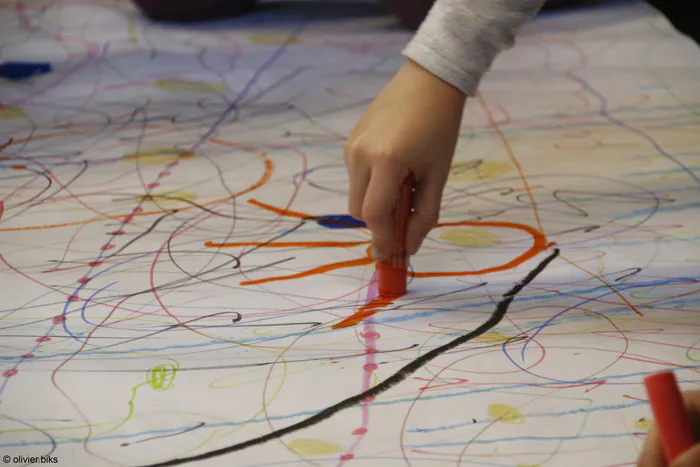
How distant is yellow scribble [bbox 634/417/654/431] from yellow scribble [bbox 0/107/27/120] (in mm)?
681

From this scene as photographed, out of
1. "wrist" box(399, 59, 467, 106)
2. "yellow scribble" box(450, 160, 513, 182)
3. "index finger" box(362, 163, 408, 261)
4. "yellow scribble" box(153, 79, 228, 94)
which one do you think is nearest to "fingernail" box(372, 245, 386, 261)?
"index finger" box(362, 163, 408, 261)

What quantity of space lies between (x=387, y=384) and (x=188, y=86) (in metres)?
0.56

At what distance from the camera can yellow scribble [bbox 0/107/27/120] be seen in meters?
0.78

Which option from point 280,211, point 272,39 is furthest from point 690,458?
point 272,39

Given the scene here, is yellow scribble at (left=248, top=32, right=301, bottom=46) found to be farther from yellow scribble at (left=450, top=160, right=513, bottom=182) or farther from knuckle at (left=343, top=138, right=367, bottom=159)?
knuckle at (left=343, top=138, right=367, bottom=159)

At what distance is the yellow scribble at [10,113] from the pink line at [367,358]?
0.48 metres

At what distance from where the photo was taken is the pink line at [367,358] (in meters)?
0.37

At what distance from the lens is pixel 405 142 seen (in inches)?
16.4

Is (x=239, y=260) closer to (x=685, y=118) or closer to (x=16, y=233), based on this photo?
(x=16, y=233)

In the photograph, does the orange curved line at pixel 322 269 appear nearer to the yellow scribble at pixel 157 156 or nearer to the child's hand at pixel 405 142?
the child's hand at pixel 405 142

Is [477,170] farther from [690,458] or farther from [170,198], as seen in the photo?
[690,458]

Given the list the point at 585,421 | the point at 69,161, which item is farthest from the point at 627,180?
the point at 69,161

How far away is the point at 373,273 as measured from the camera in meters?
0.53

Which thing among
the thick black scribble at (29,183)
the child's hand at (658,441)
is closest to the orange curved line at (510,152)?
the child's hand at (658,441)
